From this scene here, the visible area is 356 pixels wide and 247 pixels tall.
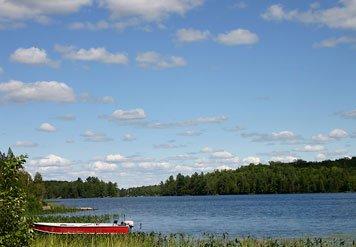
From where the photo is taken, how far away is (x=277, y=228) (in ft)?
190

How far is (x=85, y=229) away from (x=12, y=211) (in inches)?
1249

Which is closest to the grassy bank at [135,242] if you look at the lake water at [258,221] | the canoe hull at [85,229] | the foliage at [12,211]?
the foliage at [12,211]

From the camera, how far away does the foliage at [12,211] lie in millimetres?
12719

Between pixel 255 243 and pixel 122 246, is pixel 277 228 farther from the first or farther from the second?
pixel 122 246

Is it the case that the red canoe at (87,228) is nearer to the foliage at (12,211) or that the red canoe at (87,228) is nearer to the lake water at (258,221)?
the lake water at (258,221)

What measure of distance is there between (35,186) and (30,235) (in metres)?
97.1

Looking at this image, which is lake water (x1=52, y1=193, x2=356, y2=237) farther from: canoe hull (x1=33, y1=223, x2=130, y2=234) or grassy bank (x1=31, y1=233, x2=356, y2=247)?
grassy bank (x1=31, y1=233, x2=356, y2=247)

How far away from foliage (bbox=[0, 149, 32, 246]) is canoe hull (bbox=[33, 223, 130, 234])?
30.4m

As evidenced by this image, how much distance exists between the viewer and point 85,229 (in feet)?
144

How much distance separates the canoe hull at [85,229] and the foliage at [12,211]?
3037cm

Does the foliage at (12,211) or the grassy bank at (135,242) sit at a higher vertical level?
the foliage at (12,211)

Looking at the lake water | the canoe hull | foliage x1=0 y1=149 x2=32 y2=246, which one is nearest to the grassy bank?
foliage x1=0 y1=149 x2=32 y2=246

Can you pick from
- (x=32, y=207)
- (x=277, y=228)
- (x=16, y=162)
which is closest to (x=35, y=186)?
(x=32, y=207)

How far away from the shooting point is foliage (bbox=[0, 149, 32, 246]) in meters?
12.7
